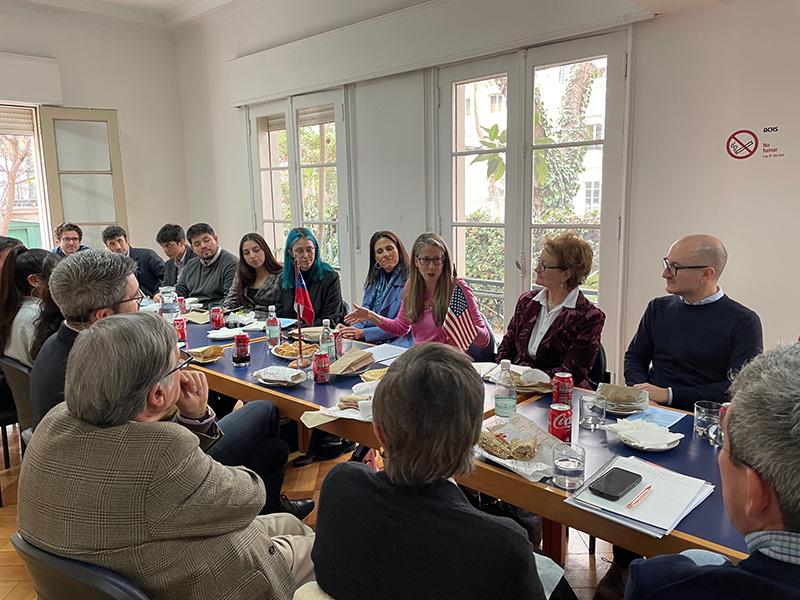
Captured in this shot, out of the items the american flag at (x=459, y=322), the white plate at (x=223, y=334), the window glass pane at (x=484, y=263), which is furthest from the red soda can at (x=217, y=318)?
the window glass pane at (x=484, y=263)

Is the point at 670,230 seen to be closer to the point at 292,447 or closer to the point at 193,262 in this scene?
the point at 292,447

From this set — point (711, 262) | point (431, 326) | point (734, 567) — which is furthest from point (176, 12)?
point (734, 567)

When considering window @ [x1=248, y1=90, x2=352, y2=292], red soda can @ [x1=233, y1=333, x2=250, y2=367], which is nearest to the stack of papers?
red soda can @ [x1=233, y1=333, x2=250, y2=367]

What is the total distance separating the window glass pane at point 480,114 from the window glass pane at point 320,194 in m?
1.37

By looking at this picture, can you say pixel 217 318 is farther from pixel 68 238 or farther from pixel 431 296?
pixel 68 238

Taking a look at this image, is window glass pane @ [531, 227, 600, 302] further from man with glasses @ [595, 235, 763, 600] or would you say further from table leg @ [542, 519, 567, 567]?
table leg @ [542, 519, 567, 567]

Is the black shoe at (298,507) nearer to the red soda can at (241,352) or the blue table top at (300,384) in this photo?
the blue table top at (300,384)

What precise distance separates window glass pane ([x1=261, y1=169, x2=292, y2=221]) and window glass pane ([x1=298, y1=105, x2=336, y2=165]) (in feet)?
1.20

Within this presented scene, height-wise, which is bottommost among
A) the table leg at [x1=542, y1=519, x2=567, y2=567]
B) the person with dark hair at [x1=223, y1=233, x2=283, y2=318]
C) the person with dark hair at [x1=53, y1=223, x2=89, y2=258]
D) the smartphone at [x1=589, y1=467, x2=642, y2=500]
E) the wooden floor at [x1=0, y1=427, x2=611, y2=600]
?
the wooden floor at [x1=0, y1=427, x2=611, y2=600]

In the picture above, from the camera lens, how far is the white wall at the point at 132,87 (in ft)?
17.5

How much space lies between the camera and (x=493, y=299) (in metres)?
4.10

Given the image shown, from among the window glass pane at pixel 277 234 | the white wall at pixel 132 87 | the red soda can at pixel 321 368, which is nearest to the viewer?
the red soda can at pixel 321 368

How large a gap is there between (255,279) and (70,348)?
2.10 meters

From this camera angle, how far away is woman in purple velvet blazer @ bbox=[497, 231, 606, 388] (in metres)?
2.31
